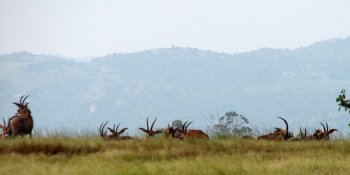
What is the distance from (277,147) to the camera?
16.5 meters

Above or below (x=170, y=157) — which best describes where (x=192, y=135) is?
above

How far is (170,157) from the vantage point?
14.4m

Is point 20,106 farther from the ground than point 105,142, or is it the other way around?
point 20,106

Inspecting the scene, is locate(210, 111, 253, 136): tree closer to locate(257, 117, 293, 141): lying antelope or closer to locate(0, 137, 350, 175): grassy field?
locate(257, 117, 293, 141): lying antelope

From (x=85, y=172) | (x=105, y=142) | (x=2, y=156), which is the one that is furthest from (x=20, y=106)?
(x=85, y=172)

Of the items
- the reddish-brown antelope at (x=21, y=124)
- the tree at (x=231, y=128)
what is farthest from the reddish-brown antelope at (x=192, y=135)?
the reddish-brown antelope at (x=21, y=124)

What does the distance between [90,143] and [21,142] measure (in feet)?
5.70

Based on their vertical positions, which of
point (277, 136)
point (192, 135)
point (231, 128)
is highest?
point (192, 135)

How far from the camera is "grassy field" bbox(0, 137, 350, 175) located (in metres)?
12.1

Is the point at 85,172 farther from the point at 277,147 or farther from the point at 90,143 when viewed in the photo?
the point at 277,147

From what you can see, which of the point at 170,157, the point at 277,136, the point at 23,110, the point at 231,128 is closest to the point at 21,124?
the point at 23,110

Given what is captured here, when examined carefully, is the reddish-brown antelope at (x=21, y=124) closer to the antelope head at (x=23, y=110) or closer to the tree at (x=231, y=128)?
the antelope head at (x=23, y=110)

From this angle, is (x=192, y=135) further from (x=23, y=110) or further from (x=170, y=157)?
(x=23, y=110)

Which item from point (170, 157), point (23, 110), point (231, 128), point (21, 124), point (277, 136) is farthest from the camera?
point (231, 128)
